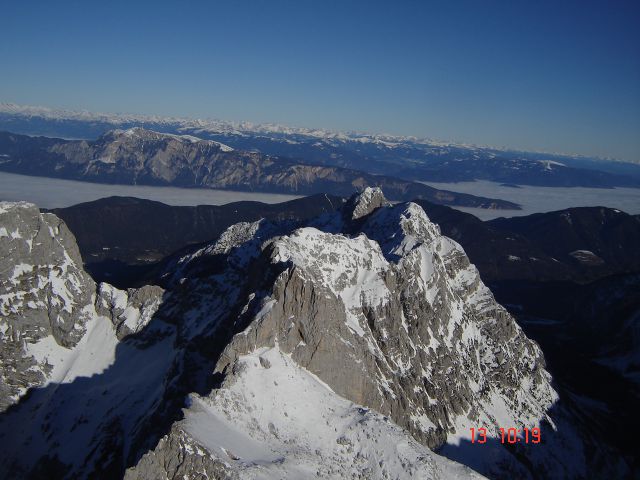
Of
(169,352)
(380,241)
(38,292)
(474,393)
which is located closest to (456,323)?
(474,393)

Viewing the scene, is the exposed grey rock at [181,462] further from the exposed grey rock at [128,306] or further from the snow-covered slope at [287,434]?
the exposed grey rock at [128,306]

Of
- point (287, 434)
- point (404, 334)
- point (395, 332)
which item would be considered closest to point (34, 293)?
point (287, 434)

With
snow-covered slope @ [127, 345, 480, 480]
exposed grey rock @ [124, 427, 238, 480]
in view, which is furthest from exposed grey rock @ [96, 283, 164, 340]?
exposed grey rock @ [124, 427, 238, 480]

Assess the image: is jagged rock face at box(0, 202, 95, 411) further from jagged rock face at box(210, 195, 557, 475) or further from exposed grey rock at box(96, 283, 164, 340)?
jagged rock face at box(210, 195, 557, 475)
